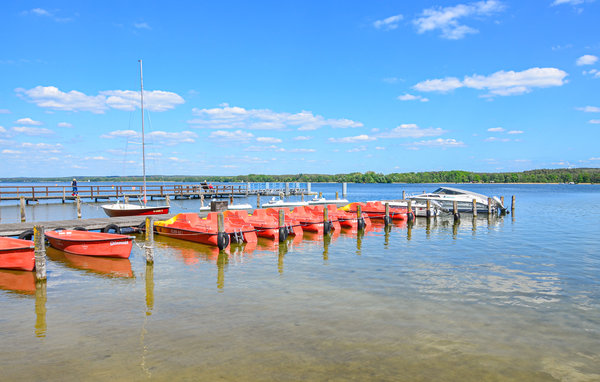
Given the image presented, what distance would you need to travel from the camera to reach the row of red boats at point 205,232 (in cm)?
1396

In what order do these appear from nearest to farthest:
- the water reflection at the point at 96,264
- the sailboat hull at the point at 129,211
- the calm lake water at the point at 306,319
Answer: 1. the calm lake water at the point at 306,319
2. the water reflection at the point at 96,264
3. the sailboat hull at the point at 129,211

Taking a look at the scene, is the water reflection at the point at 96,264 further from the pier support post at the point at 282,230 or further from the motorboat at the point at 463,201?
the motorboat at the point at 463,201

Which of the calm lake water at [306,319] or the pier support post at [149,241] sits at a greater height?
the pier support post at [149,241]

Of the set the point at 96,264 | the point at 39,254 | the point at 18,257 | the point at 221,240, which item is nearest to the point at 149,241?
the point at 96,264

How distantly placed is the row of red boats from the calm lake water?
0.59 metres

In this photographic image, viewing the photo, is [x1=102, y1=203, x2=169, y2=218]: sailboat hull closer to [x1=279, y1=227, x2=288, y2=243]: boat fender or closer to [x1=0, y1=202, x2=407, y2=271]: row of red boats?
[x1=0, y1=202, x2=407, y2=271]: row of red boats

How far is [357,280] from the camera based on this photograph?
43.3ft

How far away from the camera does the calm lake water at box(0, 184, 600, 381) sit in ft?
23.4

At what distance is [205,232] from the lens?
1939 centimetres

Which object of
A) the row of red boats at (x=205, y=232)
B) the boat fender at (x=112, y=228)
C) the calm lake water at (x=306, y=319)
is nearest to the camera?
the calm lake water at (x=306, y=319)

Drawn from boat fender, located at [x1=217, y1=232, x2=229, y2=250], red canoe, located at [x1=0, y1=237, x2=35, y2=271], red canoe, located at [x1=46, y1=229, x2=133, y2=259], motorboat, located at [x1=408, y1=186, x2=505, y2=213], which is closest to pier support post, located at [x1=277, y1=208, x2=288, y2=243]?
boat fender, located at [x1=217, y1=232, x2=229, y2=250]

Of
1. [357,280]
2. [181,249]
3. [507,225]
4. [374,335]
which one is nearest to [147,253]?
[181,249]

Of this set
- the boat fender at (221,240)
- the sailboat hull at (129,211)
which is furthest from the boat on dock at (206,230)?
the sailboat hull at (129,211)

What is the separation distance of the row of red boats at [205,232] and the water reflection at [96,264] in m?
0.23
